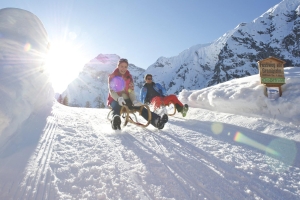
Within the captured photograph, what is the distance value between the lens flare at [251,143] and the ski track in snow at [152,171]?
5.4 inches

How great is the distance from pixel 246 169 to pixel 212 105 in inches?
166

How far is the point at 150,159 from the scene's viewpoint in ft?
7.68

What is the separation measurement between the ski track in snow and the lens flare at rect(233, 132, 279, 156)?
138 millimetres

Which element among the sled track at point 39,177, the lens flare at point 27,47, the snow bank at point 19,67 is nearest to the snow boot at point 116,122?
the sled track at point 39,177

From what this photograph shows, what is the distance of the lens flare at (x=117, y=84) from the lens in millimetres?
4867

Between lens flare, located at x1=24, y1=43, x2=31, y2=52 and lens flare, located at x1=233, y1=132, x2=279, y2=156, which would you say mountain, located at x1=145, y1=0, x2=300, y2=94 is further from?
lens flare, located at x1=24, y1=43, x2=31, y2=52

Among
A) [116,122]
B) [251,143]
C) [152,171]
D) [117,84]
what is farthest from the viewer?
[117,84]

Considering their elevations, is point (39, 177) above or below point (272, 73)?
below

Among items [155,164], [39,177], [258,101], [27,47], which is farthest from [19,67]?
[258,101]

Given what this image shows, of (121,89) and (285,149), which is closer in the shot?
(285,149)

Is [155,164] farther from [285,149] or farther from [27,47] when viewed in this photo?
[27,47]

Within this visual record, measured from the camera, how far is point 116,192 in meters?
1.65

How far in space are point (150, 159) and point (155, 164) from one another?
155mm

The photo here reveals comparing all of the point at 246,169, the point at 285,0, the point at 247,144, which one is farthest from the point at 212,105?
the point at 285,0
